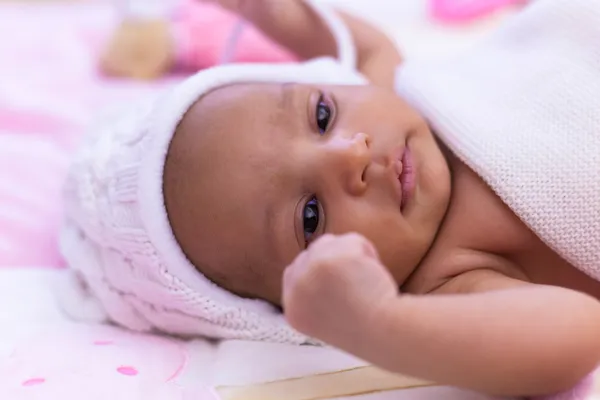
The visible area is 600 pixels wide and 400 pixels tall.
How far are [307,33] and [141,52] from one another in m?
0.40

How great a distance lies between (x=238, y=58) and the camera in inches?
63.9

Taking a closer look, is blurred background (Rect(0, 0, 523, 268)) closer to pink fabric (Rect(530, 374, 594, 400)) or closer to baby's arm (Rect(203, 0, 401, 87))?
baby's arm (Rect(203, 0, 401, 87))

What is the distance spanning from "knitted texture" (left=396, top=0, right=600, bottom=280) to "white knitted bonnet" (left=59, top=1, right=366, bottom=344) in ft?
0.89

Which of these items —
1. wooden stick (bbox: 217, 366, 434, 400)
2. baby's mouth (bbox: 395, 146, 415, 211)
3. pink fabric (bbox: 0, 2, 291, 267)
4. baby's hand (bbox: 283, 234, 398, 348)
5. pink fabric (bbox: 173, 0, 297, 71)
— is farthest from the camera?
pink fabric (bbox: 173, 0, 297, 71)

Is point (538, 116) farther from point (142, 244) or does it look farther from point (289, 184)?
point (142, 244)

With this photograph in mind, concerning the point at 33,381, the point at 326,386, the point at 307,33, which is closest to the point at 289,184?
the point at 326,386

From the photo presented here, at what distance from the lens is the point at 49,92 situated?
5.27 ft

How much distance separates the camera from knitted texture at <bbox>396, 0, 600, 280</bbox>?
96cm

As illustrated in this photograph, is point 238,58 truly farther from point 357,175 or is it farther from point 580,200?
point 580,200

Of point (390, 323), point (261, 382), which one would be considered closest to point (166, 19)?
Result: point (261, 382)

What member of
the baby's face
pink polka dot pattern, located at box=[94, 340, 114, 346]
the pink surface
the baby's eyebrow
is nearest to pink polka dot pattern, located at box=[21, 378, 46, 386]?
the pink surface

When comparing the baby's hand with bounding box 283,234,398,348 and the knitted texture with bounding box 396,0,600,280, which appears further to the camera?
the knitted texture with bounding box 396,0,600,280

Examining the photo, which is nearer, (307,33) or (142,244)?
(142,244)

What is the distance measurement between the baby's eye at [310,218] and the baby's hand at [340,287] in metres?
0.22
